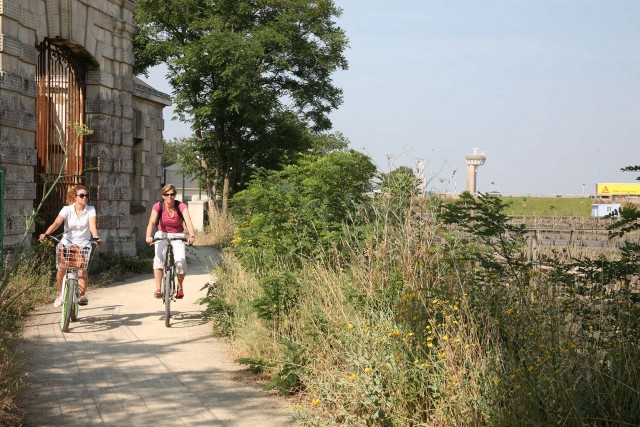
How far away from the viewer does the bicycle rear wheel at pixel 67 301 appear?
1009 centimetres

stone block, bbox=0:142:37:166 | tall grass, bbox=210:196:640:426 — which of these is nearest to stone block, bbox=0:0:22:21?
stone block, bbox=0:142:37:166

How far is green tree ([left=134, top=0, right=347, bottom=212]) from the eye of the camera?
32656 mm

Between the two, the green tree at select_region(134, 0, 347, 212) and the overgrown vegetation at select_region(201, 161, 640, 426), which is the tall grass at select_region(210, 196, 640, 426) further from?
the green tree at select_region(134, 0, 347, 212)

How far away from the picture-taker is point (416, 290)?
7.30m

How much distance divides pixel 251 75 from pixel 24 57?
19340mm

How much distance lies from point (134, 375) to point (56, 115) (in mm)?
9564

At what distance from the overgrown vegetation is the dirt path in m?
0.40

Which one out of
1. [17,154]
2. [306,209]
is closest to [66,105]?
[17,154]

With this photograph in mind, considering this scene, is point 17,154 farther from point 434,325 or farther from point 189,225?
point 434,325

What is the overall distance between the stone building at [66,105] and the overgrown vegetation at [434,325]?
4.86m

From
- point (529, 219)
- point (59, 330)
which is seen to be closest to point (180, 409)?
point (59, 330)

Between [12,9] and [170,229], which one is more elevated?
[12,9]

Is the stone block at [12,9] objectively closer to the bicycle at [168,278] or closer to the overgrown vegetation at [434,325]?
the bicycle at [168,278]

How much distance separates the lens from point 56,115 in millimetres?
16328
